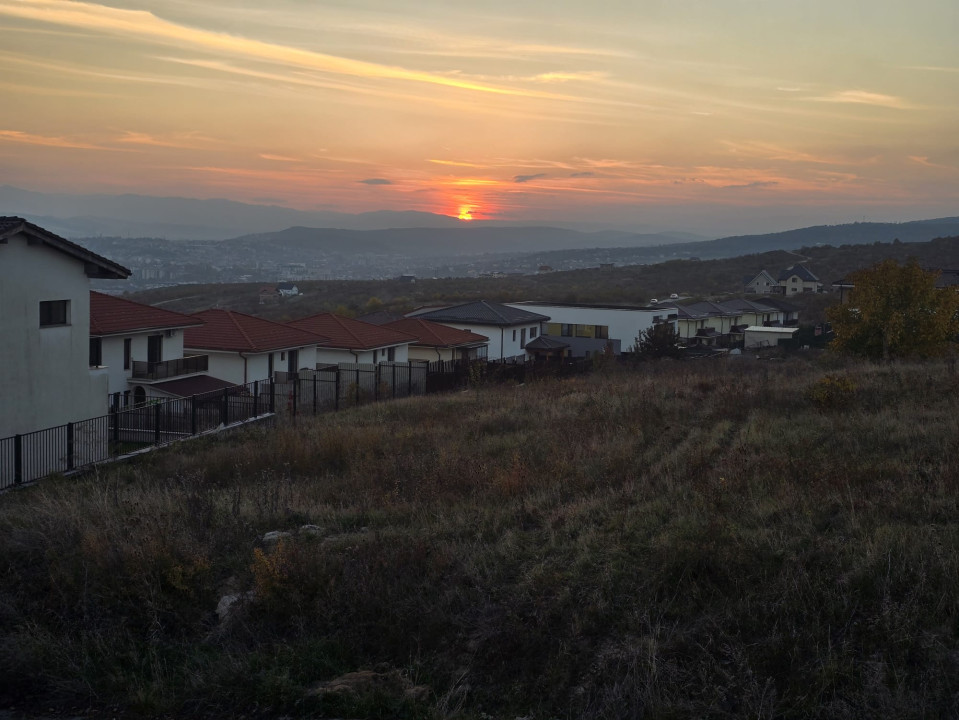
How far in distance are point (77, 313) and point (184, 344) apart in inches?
613

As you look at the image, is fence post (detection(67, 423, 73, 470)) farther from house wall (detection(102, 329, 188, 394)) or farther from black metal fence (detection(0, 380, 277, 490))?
house wall (detection(102, 329, 188, 394))

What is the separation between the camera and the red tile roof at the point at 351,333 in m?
41.7

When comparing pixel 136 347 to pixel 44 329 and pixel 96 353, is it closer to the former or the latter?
pixel 96 353

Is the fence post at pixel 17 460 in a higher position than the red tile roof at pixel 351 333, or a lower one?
lower

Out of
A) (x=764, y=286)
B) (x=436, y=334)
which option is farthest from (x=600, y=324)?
(x=764, y=286)

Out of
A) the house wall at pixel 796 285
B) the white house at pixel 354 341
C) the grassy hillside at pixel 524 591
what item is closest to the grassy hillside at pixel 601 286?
the house wall at pixel 796 285

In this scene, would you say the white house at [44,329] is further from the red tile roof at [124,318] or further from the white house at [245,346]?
the white house at [245,346]

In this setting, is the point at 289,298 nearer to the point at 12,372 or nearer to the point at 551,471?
the point at 12,372

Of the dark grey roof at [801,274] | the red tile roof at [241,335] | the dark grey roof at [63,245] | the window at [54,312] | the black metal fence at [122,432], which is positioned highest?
the dark grey roof at [801,274]

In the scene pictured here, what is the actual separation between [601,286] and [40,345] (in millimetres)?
102790

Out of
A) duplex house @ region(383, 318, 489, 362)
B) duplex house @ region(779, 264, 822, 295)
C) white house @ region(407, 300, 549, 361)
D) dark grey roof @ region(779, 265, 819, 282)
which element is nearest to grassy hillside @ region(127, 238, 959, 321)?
dark grey roof @ region(779, 265, 819, 282)

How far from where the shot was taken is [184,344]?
37.6 m

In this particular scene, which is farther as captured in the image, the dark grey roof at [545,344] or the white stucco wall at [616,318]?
the white stucco wall at [616,318]

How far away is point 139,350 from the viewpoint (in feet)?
109
